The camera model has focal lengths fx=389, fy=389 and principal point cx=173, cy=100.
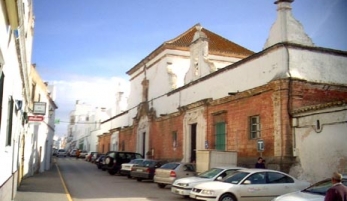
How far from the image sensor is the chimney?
58.0 feet

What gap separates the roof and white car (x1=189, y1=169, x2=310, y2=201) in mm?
20285

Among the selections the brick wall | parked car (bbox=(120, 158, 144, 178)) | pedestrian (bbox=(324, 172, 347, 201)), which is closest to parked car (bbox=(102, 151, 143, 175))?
the brick wall

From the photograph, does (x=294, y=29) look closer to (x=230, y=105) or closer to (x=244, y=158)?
(x=230, y=105)

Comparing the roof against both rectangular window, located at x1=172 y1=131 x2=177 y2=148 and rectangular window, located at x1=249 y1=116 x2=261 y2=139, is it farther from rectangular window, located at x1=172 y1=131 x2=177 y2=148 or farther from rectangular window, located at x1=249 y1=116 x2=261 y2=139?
rectangular window, located at x1=249 y1=116 x2=261 y2=139

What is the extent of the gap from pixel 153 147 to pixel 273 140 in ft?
55.8

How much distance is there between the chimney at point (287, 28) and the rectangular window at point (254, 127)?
3.74 metres

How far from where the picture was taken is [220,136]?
21344mm

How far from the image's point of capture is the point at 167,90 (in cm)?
3141

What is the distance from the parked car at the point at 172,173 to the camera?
17945 millimetres

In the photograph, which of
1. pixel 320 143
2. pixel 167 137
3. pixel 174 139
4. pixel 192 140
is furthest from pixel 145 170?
pixel 320 143

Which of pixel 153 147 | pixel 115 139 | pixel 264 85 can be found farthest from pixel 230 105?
pixel 115 139

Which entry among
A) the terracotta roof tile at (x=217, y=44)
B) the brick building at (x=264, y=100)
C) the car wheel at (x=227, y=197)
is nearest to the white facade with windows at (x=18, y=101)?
the car wheel at (x=227, y=197)

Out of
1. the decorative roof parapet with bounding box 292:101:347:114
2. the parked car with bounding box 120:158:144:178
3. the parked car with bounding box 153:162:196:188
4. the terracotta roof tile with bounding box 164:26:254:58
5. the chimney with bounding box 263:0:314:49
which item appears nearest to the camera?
the decorative roof parapet with bounding box 292:101:347:114

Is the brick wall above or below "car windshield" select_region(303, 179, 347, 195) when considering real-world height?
above
